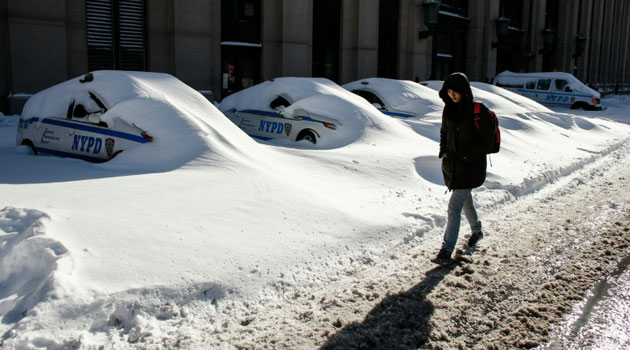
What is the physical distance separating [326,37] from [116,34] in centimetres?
850

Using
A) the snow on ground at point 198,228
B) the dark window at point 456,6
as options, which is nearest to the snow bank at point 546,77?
the dark window at point 456,6

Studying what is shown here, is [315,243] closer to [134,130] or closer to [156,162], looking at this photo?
[156,162]

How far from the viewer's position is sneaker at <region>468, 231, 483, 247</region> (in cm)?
525

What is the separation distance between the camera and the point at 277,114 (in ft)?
33.4

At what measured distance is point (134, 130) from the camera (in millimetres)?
6781

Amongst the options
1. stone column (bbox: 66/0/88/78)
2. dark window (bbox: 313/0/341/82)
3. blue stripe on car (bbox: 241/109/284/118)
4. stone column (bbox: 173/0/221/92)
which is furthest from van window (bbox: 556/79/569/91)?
stone column (bbox: 66/0/88/78)

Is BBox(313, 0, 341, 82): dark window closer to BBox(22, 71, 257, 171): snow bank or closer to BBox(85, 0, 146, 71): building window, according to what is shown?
BBox(85, 0, 146, 71): building window

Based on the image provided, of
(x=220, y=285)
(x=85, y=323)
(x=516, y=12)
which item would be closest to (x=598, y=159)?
(x=220, y=285)

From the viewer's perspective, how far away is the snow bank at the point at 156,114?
6391mm

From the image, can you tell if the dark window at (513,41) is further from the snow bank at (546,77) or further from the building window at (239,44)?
the building window at (239,44)

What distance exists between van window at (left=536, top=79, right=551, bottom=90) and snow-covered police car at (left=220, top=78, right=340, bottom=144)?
18.7m

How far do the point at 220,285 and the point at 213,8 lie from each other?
571 inches

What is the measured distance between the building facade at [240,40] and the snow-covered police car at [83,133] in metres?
6.23

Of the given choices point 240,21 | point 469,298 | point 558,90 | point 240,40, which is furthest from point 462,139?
point 558,90
